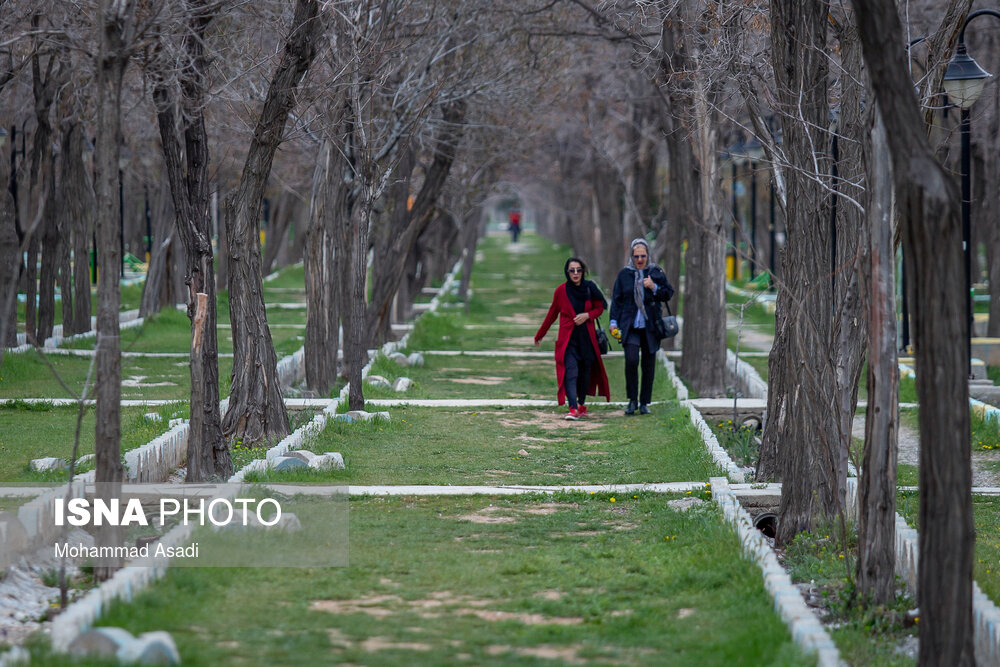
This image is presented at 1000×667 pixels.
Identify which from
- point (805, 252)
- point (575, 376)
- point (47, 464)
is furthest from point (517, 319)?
point (805, 252)

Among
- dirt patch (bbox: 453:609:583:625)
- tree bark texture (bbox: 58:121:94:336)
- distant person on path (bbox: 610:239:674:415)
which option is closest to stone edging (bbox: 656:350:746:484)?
distant person on path (bbox: 610:239:674:415)

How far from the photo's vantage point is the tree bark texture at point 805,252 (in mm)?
7887

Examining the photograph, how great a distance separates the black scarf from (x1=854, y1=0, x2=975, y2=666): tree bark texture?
8.96 m

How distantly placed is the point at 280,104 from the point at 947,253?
695 centimetres

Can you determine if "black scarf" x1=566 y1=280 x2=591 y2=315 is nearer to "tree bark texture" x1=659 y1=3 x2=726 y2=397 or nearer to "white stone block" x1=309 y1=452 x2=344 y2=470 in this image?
"tree bark texture" x1=659 y1=3 x2=726 y2=397

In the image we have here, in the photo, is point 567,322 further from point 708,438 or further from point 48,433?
point 48,433

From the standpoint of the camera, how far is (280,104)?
35.3 ft

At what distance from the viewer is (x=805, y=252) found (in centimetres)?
800

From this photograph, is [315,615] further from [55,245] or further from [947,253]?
[55,245]

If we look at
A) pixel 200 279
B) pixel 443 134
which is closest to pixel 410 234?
pixel 443 134

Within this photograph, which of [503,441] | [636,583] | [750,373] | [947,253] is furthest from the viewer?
[750,373]

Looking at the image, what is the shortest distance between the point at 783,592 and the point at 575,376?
812cm

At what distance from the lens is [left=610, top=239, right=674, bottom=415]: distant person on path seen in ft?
45.9

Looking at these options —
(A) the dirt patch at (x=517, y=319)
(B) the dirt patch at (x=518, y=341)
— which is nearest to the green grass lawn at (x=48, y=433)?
(B) the dirt patch at (x=518, y=341)
